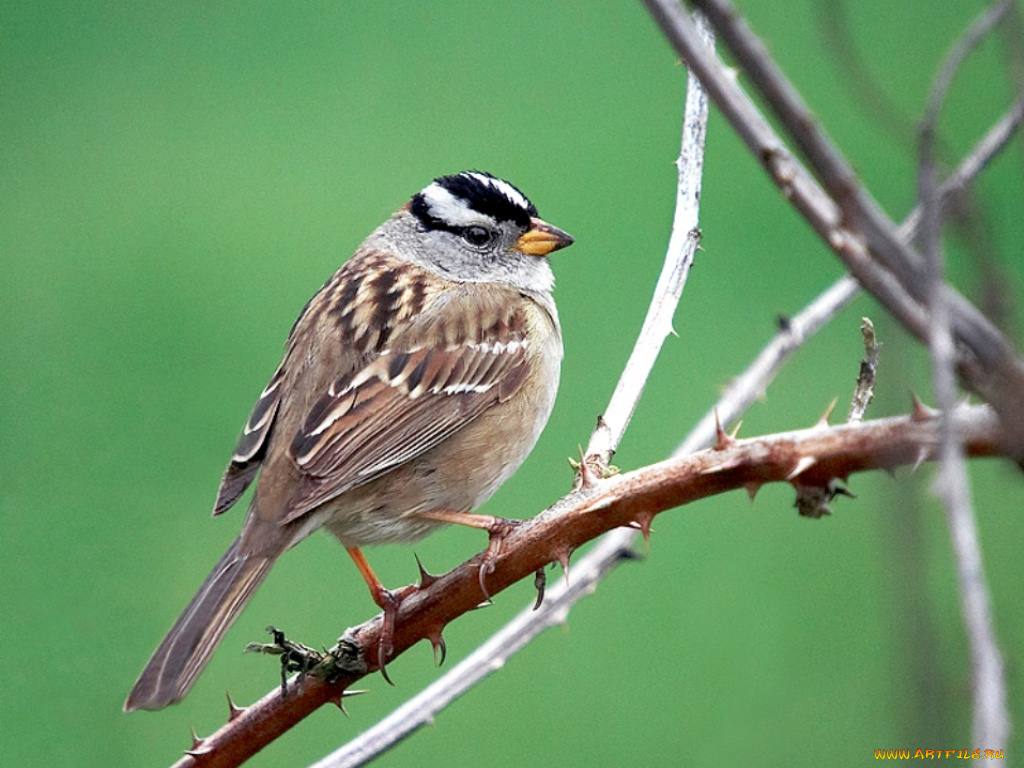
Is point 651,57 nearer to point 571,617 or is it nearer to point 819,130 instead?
point 571,617

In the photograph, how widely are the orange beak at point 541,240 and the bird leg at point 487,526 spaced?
978 mm

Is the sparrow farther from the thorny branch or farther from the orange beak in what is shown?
the thorny branch

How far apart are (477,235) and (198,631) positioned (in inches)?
68.5

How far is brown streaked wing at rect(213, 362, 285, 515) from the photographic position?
3549 mm

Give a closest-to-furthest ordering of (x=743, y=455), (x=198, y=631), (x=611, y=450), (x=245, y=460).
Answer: (x=743, y=455)
(x=198, y=631)
(x=611, y=450)
(x=245, y=460)

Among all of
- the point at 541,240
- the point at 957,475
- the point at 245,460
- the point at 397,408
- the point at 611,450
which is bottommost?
the point at 957,475

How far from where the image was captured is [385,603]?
319 centimetres

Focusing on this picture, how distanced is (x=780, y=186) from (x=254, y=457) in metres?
2.52

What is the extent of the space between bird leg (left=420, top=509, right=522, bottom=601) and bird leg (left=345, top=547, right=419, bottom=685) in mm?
216

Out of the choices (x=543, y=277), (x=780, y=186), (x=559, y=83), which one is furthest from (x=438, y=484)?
(x=559, y=83)

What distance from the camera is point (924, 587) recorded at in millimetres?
1138

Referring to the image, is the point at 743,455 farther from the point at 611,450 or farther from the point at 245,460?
the point at 245,460

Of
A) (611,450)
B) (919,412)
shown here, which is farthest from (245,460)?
(919,412)

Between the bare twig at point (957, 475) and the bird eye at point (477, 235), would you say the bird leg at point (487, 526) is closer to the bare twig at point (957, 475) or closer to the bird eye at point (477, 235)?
the bird eye at point (477, 235)
